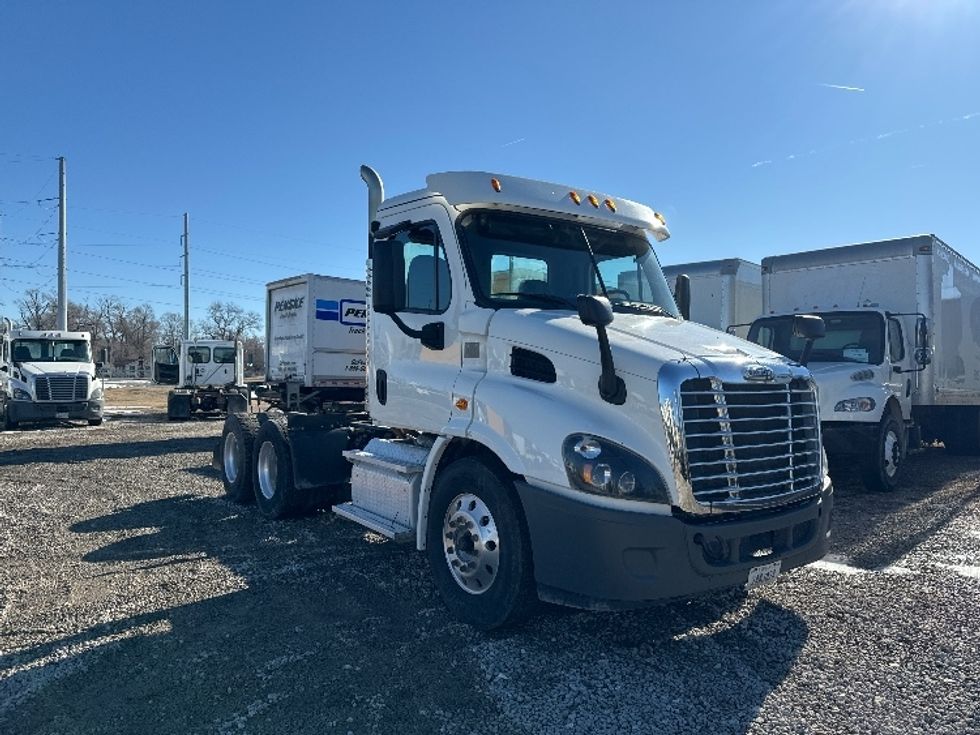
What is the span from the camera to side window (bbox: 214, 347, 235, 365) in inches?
971

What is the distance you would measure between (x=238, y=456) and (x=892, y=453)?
8639 millimetres

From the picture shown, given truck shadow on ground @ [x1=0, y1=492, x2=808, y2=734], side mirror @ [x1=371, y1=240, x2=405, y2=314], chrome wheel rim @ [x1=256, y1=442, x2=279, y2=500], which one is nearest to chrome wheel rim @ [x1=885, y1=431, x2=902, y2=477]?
truck shadow on ground @ [x1=0, y1=492, x2=808, y2=734]

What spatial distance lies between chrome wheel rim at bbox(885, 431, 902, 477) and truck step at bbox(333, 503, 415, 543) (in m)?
7.22

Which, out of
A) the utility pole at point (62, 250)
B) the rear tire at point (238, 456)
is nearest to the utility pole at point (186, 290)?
the utility pole at point (62, 250)

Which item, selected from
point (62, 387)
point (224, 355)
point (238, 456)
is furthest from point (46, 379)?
point (238, 456)

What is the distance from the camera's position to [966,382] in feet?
40.7

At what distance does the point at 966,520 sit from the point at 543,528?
6.10 metres

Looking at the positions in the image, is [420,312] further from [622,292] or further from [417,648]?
[417,648]

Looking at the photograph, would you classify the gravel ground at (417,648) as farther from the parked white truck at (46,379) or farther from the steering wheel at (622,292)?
the parked white truck at (46,379)

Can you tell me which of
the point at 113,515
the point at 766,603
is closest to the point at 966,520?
the point at 766,603

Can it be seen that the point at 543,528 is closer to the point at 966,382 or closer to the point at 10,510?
the point at 10,510

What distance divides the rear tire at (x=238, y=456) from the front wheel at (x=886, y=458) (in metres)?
7.83

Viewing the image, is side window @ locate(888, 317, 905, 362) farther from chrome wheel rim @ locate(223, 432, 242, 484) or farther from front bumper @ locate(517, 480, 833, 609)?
chrome wheel rim @ locate(223, 432, 242, 484)

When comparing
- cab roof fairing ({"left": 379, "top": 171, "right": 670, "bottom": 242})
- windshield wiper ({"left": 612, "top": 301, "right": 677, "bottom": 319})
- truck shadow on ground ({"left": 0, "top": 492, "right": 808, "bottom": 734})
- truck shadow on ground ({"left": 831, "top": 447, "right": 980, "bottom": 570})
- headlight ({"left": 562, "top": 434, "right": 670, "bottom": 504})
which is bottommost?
truck shadow on ground ({"left": 0, "top": 492, "right": 808, "bottom": 734})
